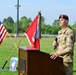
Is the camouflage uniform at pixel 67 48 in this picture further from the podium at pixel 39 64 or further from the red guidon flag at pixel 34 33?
the red guidon flag at pixel 34 33

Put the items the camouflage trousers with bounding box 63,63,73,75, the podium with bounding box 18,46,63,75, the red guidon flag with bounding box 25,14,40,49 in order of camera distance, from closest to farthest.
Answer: the podium with bounding box 18,46,63,75 < the camouflage trousers with bounding box 63,63,73,75 < the red guidon flag with bounding box 25,14,40,49

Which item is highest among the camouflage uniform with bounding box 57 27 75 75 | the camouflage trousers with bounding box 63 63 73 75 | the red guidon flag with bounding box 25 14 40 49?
the red guidon flag with bounding box 25 14 40 49

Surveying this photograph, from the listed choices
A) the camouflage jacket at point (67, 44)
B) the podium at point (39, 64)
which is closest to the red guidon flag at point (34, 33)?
the camouflage jacket at point (67, 44)

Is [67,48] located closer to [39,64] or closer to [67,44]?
[67,44]

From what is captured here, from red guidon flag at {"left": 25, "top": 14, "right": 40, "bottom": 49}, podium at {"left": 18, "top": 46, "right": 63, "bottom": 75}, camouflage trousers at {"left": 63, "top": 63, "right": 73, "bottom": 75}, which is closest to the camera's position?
podium at {"left": 18, "top": 46, "right": 63, "bottom": 75}

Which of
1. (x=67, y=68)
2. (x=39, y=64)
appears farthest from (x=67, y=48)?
(x=39, y=64)

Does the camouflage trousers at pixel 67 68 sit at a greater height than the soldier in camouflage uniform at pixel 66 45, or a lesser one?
lesser

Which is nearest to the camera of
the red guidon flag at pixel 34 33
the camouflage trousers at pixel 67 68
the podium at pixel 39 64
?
the podium at pixel 39 64

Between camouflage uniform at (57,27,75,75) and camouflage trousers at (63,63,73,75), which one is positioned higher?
camouflage uniform at (57,27,75,75)

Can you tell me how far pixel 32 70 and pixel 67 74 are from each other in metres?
0.64

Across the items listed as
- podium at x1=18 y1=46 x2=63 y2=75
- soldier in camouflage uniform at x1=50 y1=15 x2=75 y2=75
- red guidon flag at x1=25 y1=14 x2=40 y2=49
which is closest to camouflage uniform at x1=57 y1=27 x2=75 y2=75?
soldier in camouflage uniform at x1=50 y1=15 x2=75 y2=75

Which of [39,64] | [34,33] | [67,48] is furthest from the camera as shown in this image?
[34,33]

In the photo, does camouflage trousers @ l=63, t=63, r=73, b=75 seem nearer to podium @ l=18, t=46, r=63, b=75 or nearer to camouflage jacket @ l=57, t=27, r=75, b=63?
camouflage jacket @ l=57, t=27, r=75, b=63

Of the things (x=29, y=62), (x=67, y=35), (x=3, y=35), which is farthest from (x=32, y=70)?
(x=3, y=35)
